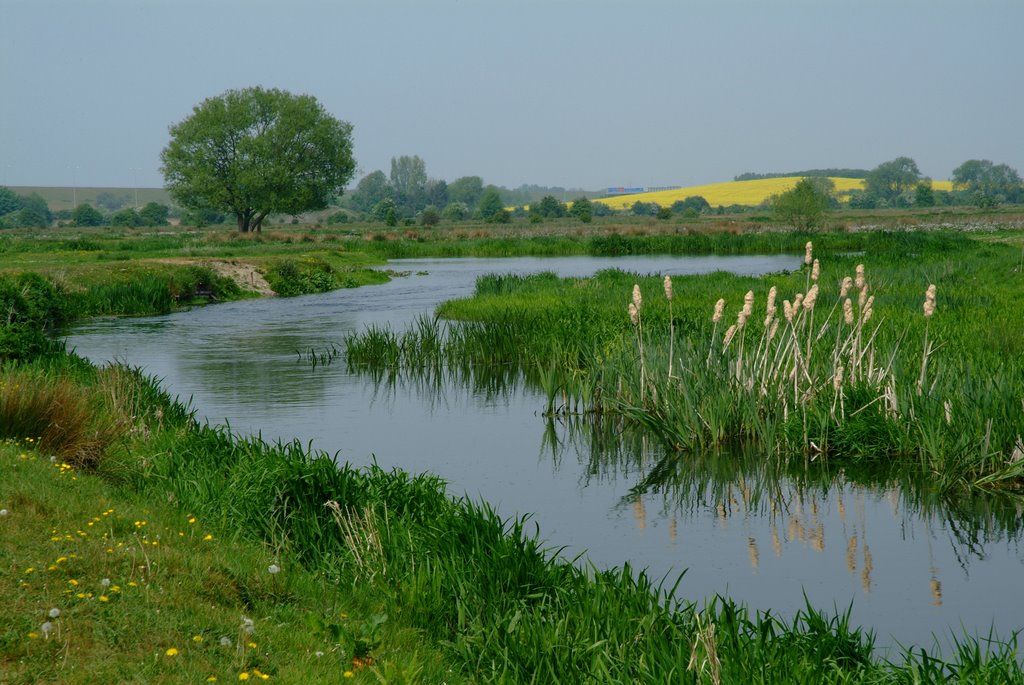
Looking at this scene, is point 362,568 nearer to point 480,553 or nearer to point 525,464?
point 480,553

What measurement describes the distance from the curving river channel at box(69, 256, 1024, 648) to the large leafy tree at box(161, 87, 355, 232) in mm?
67122

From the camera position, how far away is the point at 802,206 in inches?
2815

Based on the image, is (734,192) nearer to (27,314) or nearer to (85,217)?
(85,217)

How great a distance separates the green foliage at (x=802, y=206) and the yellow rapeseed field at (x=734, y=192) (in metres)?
77.2

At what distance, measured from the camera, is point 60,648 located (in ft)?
16.6

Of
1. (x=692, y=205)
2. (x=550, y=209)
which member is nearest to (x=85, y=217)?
(x=550, y=209)

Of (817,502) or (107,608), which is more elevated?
Answer: (107,608)

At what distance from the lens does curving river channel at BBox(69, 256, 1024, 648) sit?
7.79 m

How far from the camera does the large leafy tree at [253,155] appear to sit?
83.6m

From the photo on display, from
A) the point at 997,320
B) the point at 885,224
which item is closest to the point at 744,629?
the point at 997,320

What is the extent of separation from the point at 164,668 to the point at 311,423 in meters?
9.02

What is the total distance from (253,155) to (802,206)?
44.2 meters

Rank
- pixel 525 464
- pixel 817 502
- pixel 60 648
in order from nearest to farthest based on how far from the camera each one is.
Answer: pixel 60 648
pixel 817 502
pixel 525 464

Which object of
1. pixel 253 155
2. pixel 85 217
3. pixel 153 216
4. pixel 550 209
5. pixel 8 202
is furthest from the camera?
pixel 8 202
